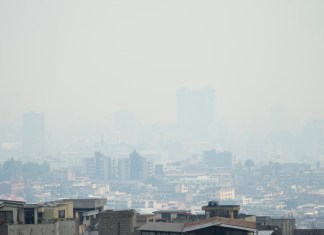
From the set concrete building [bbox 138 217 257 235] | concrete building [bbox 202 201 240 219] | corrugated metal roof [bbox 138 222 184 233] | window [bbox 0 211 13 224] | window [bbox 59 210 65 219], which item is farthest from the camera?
concrete building [bbox 202 201 240 219]

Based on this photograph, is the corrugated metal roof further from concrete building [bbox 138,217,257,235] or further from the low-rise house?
the low-rise house

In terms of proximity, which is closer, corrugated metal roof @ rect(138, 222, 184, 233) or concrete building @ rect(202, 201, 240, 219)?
corrugated metal roof @ rect(138, 222, 184, 233)

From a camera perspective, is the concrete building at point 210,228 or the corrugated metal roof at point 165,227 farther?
the corrugated metal roof at point 165,227

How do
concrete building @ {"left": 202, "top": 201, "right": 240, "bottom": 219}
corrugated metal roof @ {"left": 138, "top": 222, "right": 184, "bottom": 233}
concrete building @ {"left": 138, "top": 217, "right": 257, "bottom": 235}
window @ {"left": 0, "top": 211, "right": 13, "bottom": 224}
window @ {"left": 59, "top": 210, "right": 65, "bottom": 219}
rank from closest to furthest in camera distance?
1. concrete building @ {"left": 138, "top": 217, "right": 257, "bottom": 235}
2. corrugated metal roof @ {"left": 138, "top": 222, "right": 184, "bottom": 233}
3. window @ {"left": 0, "top": 211, "right": 13, "bottom": 224}
4. window @ {"left": 59, "top": 210, "right": 65, "bottom": 219}
5. concrete building @ {"left": 202, "top": 201, "right": 240, "bottom": 219}

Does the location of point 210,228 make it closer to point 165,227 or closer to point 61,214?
point 165,227

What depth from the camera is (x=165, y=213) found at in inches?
1678

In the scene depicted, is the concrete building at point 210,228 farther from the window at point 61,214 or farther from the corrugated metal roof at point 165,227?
the window at point 61,214

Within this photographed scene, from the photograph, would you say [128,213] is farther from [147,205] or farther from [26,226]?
[147,205]

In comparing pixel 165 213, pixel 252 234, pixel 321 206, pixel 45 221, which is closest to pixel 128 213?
pixel 45 221

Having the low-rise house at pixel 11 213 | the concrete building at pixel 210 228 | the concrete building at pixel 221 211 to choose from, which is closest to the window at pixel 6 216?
the low-rise house at pixel 11 213

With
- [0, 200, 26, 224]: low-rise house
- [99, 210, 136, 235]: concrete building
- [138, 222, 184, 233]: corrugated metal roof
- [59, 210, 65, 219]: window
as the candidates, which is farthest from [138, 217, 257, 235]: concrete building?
[59, 210, 65, 219]: window

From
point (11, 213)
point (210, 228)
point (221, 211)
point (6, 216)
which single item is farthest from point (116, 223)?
point (210, 228)

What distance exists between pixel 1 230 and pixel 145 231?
3947 mm

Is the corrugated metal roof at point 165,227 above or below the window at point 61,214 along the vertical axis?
below
